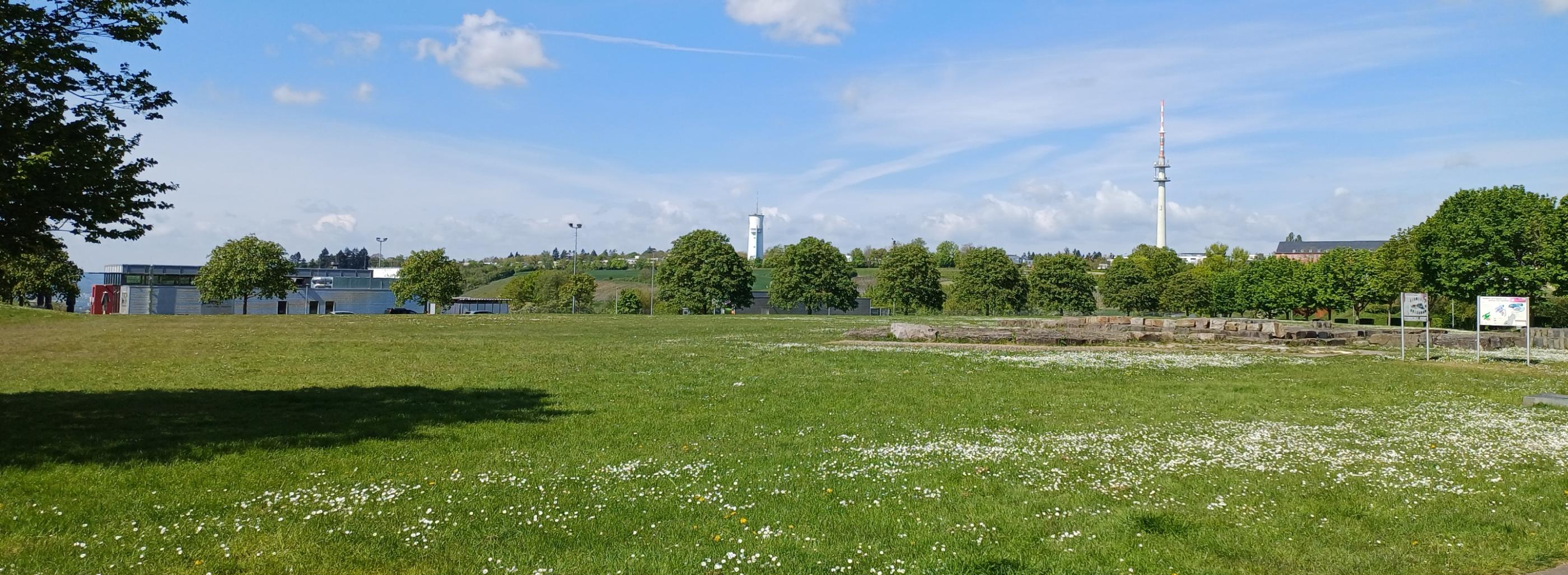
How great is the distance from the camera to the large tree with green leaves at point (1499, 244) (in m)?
63.5

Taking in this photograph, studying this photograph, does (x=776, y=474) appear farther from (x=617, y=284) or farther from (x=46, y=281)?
(x=617, y=284)

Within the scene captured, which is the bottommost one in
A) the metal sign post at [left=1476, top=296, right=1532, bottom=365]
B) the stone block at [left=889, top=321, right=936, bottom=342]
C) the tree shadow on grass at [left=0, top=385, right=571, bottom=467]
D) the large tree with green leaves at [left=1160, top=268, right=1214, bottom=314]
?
the tree shadow on grass at [left=0, top=385, right=571, bottom=467]

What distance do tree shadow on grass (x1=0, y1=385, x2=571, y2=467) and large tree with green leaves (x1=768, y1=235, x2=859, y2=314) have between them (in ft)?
307

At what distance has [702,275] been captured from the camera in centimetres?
10762

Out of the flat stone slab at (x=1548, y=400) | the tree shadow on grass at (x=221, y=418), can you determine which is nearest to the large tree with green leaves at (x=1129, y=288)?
the flat stone slab at (x=1548, y=400)

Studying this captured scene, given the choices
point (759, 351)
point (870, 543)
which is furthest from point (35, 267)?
point (870, 543)

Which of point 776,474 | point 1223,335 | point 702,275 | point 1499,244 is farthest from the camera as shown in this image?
point 702,275

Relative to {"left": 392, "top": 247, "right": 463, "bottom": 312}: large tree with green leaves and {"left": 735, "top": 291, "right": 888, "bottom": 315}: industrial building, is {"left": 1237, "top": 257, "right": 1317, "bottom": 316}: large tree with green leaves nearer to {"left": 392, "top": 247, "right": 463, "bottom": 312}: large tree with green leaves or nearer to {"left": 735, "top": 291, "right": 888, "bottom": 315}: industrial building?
{"left": 735, "top": 291, "right": 888, "bottom": 315}: industrial building

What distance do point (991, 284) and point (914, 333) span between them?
79.2 metres

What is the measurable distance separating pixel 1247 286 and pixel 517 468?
122023 mm

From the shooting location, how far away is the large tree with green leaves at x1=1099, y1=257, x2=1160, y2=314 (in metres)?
127

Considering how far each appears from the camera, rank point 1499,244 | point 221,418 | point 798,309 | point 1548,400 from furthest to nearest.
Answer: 1. point 798,309
2. point 1499,244
3. point 1548,400
4. point 221,418

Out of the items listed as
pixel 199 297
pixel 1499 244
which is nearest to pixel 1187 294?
pixel 1499 244

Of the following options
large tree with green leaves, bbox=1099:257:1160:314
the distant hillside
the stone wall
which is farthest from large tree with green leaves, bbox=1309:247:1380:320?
the distant hillside
